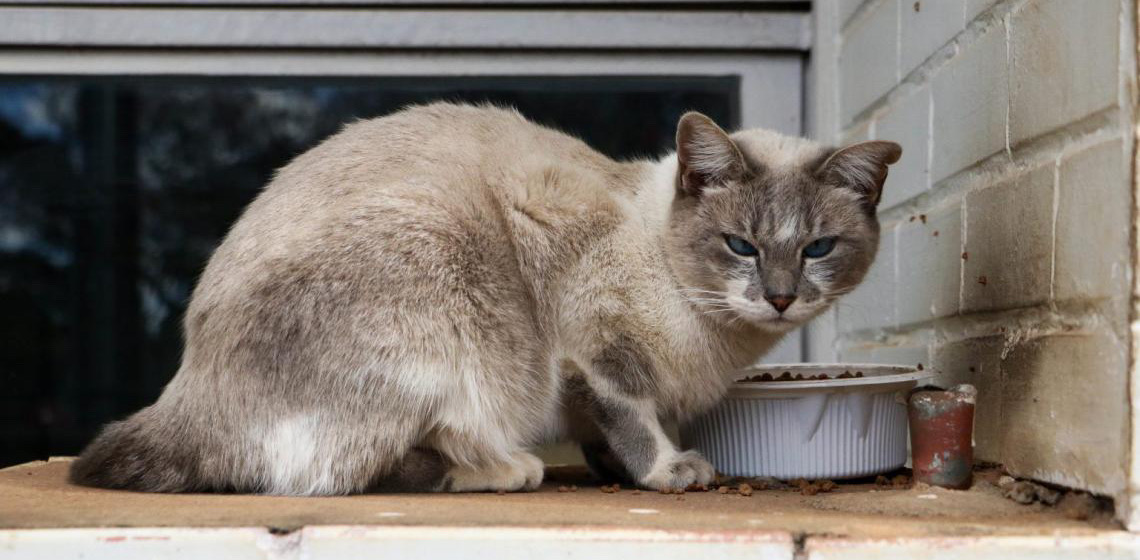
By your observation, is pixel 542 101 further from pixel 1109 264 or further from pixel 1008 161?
pixel 1109 264

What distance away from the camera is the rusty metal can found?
1.90m

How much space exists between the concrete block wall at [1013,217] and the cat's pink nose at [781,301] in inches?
15.5

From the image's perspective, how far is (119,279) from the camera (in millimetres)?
3258

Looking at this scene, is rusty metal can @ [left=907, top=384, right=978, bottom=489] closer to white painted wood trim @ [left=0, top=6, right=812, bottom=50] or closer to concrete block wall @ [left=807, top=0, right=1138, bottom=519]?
concrete block wall @ [left=807, top=0, right=1138, bottom=519]

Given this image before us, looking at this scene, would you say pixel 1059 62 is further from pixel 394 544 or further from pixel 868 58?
pixel 394 544

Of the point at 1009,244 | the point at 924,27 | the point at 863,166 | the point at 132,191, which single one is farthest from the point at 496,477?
the point at 132,191

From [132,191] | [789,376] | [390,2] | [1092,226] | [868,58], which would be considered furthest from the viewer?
[132,191]

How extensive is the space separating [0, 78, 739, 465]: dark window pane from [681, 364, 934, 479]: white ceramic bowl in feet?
4.04

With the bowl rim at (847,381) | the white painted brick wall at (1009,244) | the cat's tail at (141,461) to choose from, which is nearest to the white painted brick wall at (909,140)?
the white painted brick wall at (1009,244)

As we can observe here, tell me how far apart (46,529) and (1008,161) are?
1.72 m

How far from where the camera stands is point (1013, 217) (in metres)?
1.93

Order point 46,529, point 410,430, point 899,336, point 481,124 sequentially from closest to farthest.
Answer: point 46,529, point 410,430, point 481,124, point 899,336

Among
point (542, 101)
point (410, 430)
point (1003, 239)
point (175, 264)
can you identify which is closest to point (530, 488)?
point (410, 430)

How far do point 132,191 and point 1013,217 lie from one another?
2529 millimetres
